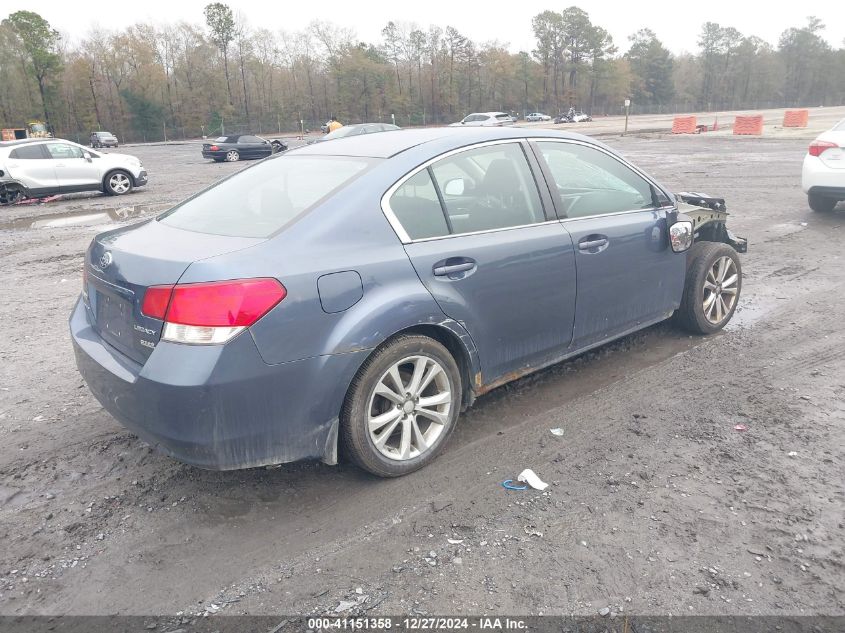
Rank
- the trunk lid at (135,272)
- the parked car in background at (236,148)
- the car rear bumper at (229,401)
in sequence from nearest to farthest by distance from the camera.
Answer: the car rear bumper at (229,401), the trunk lid at (135,272), the parked car in background at (236,148)

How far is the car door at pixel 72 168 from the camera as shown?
16.5 metres

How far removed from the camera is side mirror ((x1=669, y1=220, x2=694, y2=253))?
4680 mm

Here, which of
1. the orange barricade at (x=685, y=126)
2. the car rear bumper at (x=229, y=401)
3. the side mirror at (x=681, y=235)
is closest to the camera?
the car rear bumper at (x=229, y=401)

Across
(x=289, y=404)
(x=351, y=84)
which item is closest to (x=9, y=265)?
(x=289, y=404)

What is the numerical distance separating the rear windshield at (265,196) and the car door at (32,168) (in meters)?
14.8

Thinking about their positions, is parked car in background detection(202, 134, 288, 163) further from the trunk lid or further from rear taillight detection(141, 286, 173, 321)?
rear taillight detection(141, 286, 173, 321)

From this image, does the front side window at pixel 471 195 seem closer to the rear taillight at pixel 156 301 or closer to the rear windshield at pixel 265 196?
the rear windshield at pixel 265 196

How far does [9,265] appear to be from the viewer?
9125 millimetres

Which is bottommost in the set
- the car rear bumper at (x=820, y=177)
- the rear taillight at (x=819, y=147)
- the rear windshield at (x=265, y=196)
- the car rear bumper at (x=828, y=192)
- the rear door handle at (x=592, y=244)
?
the car rear bumper at (x=828, y=192)

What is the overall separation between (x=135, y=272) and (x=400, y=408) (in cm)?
142

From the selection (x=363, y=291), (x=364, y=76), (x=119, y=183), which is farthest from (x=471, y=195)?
(x=364, y=76)

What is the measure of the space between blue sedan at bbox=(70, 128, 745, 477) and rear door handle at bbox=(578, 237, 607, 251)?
25 mm

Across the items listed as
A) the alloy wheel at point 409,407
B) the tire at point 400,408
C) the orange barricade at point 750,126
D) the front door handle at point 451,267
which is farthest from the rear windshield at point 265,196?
the orange barricade at point 750,126

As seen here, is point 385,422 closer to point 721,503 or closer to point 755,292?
point 721,503
